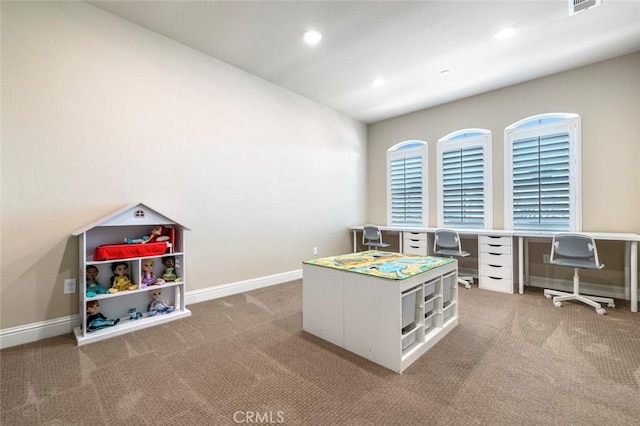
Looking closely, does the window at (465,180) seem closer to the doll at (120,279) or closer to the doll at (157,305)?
the doll at (157,305)

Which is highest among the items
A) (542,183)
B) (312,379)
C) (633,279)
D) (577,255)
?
(542,183)

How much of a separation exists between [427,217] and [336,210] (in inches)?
Answer: 65.1

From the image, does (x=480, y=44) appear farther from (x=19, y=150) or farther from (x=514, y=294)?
(x=19, y=150)

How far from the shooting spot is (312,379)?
1849 mm

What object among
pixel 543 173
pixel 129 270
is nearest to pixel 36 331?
pixel 129 270

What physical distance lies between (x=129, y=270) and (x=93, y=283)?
302mm

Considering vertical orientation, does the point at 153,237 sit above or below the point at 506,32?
below

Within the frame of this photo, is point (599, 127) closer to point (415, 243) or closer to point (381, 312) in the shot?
point (415, 243)

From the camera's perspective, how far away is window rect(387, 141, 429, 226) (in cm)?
518

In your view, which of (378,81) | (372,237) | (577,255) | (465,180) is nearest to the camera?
(577,255)

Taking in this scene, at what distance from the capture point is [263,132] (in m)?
4.02

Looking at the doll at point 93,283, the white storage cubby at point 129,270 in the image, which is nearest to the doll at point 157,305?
the white storage cubby at point 129,270

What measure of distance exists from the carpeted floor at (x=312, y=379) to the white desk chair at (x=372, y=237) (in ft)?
7.73

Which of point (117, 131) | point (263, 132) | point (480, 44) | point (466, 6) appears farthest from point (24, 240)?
point (480, 44)
